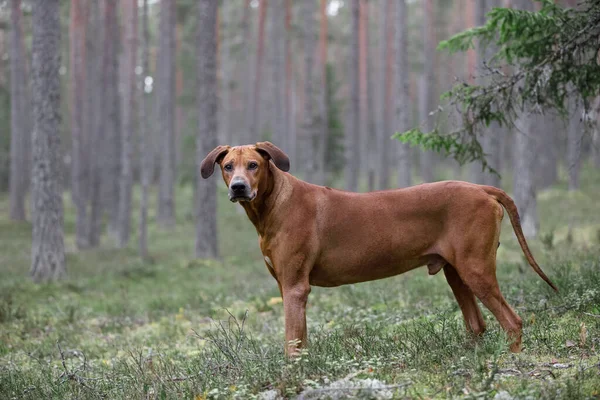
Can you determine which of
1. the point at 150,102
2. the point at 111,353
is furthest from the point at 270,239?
the point at 150,102

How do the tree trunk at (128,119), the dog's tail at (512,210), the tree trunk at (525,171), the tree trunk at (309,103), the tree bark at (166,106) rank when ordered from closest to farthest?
the dog's tail at (512,210) < the tree trunk at (525,171) < the tree trunk at (128,119) < the tree trunk at (309,103) < the tree bark at (166,106)

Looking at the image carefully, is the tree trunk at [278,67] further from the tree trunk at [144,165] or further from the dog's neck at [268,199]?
the dog's neck at [268,199]

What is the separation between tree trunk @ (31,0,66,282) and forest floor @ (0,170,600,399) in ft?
2.49

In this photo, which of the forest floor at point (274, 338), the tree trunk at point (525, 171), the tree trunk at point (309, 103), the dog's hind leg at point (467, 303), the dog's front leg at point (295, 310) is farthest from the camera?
the tree trunk at point (309, 103)

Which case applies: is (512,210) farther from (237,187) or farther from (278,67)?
(278,67)

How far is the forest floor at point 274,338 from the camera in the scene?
4.71m

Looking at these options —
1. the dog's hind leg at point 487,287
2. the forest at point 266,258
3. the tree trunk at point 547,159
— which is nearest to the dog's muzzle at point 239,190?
the forest at point 266,258

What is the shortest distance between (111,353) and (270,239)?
11.0 ft

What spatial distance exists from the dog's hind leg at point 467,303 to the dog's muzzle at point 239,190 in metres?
2.10

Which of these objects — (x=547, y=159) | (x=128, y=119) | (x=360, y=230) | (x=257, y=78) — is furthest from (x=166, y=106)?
(x=360, y=230)

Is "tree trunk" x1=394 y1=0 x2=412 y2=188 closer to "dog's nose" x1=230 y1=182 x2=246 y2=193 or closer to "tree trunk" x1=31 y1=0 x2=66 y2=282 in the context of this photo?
"tree trunk" x1=31 y1=0 x2=66 y2=282

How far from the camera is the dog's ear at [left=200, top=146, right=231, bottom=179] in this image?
588 cm

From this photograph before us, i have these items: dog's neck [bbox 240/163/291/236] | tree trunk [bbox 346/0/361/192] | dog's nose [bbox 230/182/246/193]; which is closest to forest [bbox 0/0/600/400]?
tree trunk [bbox 346/0/361/192]

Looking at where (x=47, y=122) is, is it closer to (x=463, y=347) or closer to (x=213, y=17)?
(x=213, y=17)
